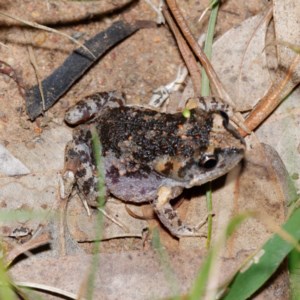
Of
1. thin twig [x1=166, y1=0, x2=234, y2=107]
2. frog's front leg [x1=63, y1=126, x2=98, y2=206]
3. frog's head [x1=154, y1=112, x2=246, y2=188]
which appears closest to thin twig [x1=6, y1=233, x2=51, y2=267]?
frog's front leg [x1=63, y1=126, x2=98, y2=206]

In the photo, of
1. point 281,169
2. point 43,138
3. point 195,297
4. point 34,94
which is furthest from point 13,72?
point 195,297

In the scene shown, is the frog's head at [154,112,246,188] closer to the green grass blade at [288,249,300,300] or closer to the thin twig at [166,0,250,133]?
the thin twig at [166,0,250,133]

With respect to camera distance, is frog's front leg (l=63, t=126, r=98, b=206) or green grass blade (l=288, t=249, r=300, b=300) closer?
green grass blade (l=288, t=249, r=300, b=300)

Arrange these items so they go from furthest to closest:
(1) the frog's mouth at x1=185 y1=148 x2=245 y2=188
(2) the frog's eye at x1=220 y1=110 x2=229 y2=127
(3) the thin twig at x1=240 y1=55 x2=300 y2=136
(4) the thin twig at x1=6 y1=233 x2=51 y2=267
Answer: (3) the thin twig at x1=240 y1=55 x2=300 y2=136 < (2) the frog's eye at x1=220 y1=110 x2=229 y2=127 < (1) the frog's mouth at x1=185 y1=148 x2=245 y2=188 < (4) the thin twig at x1=6 y1=233 x2=51 y2=267

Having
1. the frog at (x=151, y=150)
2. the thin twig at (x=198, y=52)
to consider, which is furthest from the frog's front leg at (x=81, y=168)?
the thin twig at (x=198, y=52)

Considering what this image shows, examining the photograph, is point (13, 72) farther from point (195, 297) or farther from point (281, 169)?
point (195, 297)

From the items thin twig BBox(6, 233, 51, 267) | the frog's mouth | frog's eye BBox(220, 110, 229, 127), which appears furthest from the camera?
frog's eye BBox(220, 110, 229, 127)

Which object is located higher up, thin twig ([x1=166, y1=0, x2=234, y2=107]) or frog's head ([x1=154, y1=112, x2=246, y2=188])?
thin twig ([x1=166, y1=0, x2=234, y2=107])

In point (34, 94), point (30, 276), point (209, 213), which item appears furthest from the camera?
point (34, 94)
